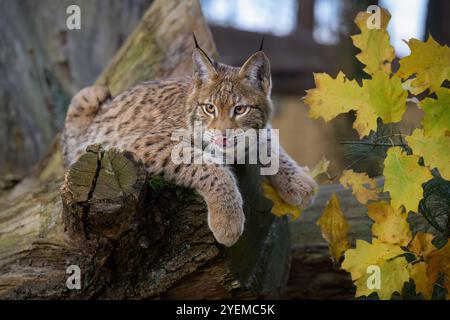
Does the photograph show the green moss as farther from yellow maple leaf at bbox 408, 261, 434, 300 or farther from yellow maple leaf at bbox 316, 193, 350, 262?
yellow maple leaf at bbox 408, 261, 434, 300

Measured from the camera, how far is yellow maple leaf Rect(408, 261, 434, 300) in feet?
9.86

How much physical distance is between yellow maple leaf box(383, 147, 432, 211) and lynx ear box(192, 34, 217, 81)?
1.29m

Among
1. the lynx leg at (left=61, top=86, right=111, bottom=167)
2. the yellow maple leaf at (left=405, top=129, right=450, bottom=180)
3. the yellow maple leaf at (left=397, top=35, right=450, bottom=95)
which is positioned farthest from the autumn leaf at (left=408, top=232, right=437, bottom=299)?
the lynx leg at (left=61, top=86, right=111, bottom=167)

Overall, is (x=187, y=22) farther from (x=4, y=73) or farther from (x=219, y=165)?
(x=219, y=165)

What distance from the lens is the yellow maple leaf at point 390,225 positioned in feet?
9.84

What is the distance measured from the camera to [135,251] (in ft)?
10.3

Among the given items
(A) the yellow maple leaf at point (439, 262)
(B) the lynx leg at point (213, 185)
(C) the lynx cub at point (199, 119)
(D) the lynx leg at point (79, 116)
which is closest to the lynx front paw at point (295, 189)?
(C) the lynx cub at point (199, 119)

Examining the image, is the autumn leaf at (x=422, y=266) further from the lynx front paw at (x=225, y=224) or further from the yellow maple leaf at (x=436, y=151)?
the lynx front paw at (x=225, y=224)

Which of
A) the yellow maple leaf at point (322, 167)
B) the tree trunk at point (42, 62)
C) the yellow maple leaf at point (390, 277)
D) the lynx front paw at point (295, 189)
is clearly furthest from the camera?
the tree trunk at point (42, 62)

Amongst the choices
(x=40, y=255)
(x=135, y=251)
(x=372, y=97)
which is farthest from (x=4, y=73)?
(x=372, y=97)

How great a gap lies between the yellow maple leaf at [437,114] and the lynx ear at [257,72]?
114 cm

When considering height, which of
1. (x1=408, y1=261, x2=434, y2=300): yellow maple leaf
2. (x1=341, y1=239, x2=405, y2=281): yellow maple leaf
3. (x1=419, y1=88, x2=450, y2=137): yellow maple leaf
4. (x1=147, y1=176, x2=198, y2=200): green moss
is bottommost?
(x1=408, y1=261, x2=434, y2=300): yellow maple leaf

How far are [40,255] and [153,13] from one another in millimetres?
2737

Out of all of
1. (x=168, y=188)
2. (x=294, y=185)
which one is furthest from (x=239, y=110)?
(x=168, y=188)
